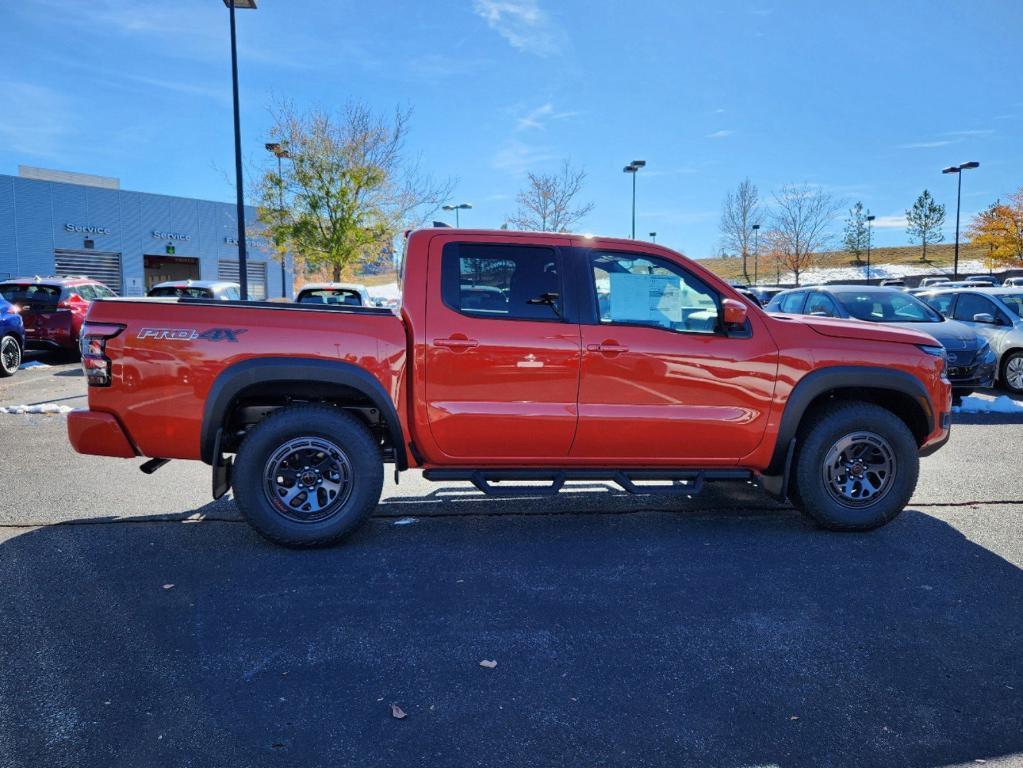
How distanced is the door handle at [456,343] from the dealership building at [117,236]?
2788cm

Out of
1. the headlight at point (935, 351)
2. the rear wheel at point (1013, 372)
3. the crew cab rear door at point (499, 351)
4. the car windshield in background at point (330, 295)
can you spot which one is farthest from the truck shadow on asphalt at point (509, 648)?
the rear wheel at point (1013, 372)

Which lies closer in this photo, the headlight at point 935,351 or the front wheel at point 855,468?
the front wheel at point 855,468

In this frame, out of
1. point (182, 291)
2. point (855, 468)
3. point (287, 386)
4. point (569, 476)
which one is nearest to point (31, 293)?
point (182, 291)

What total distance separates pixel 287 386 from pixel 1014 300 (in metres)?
Result: 13.2

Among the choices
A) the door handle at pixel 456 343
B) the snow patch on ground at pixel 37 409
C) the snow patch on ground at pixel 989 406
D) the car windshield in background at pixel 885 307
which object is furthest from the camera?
the car windshield in background at pixel 885 307

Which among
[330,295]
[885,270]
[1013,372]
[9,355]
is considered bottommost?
[1013,372]

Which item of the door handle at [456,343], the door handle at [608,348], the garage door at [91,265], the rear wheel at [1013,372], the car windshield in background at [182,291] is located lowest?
the rear wheel at [1013,372]

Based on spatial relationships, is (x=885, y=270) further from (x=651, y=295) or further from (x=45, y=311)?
(x=651, y=295)

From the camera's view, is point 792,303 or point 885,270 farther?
point 885,270

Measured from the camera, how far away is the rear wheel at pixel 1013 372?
A: 37.4ft

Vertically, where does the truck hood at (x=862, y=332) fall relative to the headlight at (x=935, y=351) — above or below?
above

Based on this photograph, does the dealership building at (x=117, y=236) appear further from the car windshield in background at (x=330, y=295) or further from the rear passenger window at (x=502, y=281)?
the rear passenger window at (x=502, y=281)

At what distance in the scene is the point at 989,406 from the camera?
1018 centimetres

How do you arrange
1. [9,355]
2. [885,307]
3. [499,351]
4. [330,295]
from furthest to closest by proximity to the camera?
1. [330,295]
2. [9,355]
3. [885,307]
4. [499,351]
